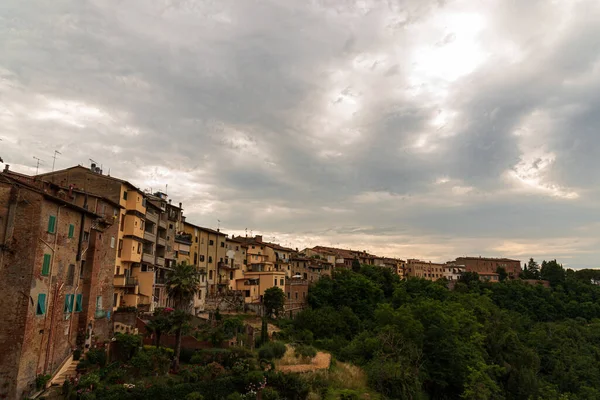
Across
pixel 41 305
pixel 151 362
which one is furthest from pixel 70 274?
pixel 151 362

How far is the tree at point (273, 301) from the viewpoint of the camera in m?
62.6

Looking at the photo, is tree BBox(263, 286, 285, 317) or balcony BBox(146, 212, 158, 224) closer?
balcony BBox(146, 212, 158, 224)

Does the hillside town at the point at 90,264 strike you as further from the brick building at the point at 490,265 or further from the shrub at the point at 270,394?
the brick building at the point at 490,265

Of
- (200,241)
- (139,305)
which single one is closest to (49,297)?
(139,305)

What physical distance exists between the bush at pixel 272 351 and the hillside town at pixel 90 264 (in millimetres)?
12492

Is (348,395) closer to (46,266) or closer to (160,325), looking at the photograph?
(160,325)

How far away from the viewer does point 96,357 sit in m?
30.8

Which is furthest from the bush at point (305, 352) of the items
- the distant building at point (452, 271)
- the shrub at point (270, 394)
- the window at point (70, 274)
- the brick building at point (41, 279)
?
the distant building at point (452, 271)

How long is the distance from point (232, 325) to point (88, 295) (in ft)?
52.4

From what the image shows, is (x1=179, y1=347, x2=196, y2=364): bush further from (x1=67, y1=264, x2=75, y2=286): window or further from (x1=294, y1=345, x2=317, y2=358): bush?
(x1=67, y1=264, x2=75, y2=286): window

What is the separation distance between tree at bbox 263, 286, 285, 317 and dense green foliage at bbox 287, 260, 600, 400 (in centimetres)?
379

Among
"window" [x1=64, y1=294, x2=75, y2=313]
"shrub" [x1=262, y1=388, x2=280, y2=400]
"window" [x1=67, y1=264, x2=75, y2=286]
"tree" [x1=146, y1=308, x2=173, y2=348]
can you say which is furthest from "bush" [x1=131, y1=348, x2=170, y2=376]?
"shrub" [x1=262, y1=388, x2=280, y2=400]

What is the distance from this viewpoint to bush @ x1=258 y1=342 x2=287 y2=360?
38406 mm

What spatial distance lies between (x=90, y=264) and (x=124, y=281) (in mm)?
8597
